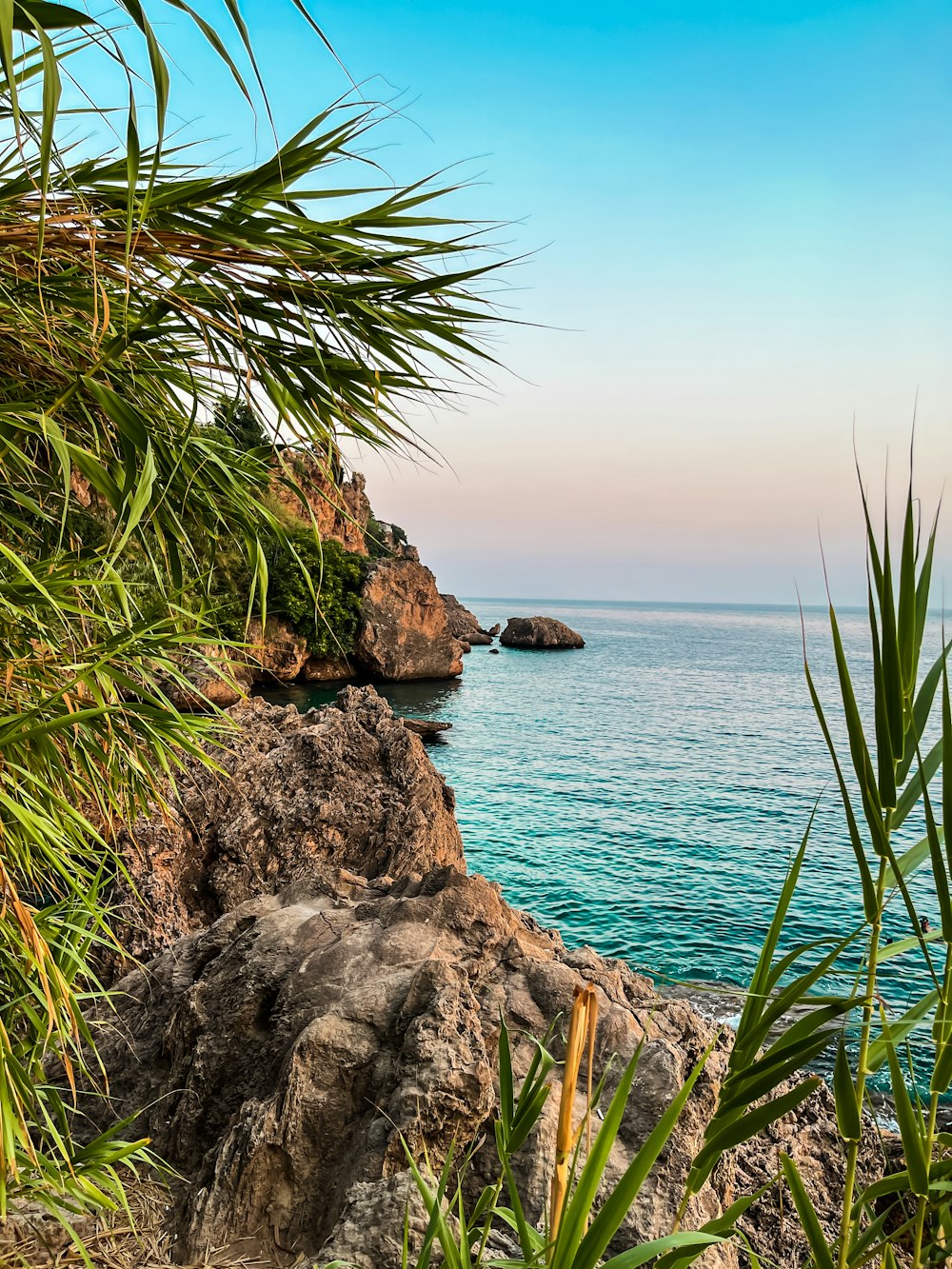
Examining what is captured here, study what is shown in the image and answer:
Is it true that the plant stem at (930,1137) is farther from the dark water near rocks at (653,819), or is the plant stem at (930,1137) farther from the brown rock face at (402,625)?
the brown rock face at (402,625)

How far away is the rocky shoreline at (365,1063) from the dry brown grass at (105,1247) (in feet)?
0.23

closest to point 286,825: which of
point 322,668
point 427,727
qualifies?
point 427,727

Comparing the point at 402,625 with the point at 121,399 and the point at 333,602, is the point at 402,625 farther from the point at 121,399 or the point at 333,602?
the point at 121,399

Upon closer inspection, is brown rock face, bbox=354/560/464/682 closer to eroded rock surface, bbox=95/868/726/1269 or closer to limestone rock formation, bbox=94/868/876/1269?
eroded rock surface, bbox=95/868/726/1269

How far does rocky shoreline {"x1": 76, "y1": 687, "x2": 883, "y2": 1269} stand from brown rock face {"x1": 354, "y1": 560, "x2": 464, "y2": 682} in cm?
3076

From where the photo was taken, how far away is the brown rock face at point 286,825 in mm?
6238

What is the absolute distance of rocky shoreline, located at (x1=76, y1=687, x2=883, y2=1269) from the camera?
281 centimetres

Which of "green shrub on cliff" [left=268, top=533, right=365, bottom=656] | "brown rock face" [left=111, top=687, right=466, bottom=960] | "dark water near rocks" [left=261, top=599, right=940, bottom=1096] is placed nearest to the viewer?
"brown rock face" [left=111, top=687, right=466, bottom=960]

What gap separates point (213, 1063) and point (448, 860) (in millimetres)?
Result: 3791

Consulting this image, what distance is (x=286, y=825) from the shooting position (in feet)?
22.0

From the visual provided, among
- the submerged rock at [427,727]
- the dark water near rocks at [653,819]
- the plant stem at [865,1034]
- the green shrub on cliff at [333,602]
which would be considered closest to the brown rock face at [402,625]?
the green shrub on cliff at [333,602]

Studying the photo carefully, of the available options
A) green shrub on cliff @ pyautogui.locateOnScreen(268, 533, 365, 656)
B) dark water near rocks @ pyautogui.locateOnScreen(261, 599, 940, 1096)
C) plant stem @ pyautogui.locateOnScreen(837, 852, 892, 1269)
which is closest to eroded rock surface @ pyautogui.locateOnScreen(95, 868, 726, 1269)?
dark water near rocks @ pyautogui.locateOnScreen(261, 599, 940, 1096)

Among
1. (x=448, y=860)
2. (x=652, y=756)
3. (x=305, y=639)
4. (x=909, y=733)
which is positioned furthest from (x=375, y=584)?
(x=909, y=733)

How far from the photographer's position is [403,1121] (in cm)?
277
